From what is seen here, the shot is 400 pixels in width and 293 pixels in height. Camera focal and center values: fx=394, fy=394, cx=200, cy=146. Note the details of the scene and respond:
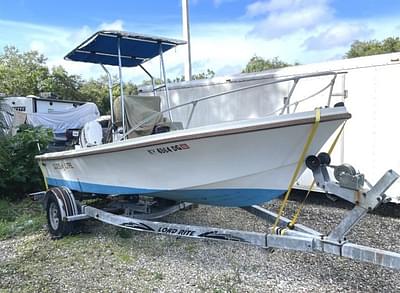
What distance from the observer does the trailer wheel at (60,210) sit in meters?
4.91

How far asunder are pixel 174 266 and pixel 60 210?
174 cm

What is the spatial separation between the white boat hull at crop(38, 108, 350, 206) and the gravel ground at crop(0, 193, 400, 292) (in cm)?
69

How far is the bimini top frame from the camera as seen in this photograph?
16.2 ft

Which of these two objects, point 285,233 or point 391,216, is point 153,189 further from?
point 391,216

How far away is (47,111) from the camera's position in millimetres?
13828

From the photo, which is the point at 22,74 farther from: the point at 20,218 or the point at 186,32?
the point at 20,218

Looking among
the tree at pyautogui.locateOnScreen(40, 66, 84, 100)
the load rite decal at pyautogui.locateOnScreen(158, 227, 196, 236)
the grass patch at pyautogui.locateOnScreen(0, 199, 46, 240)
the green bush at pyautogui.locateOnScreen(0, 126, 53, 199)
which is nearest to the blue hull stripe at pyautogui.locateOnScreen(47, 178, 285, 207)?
the load rite decal at pyautogui.locateOnScreen(158, 227, 196, 236)

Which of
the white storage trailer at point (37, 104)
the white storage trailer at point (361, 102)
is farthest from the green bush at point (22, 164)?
the white storage trailer at point (37, 104)

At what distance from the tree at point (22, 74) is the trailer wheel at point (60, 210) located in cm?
1961

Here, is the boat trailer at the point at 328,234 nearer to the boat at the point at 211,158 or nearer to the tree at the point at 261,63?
the boat at the point at 211,158

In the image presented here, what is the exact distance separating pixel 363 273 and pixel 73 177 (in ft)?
12.1

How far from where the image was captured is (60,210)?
16.1 feet

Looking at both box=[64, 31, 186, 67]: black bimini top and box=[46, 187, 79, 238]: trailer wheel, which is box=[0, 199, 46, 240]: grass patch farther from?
box=[64, 31, 186, 67]: black bimini top

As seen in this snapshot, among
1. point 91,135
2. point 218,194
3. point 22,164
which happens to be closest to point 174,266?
point 218,194
